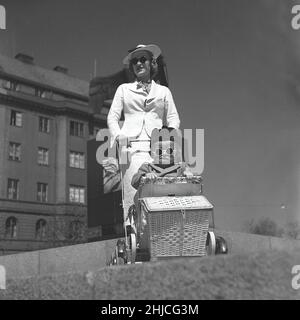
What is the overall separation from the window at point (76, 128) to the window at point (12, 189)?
5.62 metres

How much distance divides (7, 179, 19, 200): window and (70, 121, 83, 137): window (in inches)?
221

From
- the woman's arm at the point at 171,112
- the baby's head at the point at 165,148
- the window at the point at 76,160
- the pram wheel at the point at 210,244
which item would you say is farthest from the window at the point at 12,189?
the pram wheel at the point at 210,244

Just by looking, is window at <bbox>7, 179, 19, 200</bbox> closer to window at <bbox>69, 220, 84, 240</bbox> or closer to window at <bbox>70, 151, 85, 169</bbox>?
window at <bbox>70, 151, 85, 169</bbox>

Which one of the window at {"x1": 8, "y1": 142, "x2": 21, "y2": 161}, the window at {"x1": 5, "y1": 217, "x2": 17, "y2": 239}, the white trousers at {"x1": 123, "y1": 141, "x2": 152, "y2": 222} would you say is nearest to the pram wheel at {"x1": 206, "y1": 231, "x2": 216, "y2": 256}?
the white trousers at {"x1": 123, "y1": 141, "x2": 152, "y2": 222}

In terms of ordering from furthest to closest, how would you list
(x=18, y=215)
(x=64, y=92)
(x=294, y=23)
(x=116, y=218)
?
(x=64, y=92) → (x=18, y=215) → (x=116, y=218) → (x=294, y=23)

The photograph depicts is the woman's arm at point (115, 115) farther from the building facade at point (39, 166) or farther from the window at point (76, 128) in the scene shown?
the window at point (76, 128)

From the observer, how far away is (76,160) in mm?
37594

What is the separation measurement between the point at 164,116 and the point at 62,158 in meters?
32.5

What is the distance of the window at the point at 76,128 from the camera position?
124 feet

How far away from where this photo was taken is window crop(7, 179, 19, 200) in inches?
1389

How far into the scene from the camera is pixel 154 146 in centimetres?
432

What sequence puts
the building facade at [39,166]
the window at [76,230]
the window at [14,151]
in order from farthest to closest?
the window at [14,151], the building facade at [39,166], the window at [76,230]
